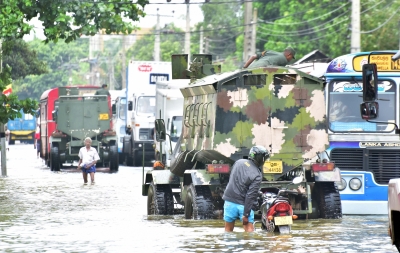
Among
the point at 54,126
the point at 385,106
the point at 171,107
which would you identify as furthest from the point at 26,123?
the point at 385,106

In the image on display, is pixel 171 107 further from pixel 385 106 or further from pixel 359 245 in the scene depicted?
pixel 359 245

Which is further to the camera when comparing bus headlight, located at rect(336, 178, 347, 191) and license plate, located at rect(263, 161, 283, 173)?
bus headlight, located at rect(336, 178, 347, 191)

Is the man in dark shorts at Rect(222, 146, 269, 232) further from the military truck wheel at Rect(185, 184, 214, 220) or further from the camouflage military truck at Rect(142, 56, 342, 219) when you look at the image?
the camouflage military truck at Rect(142, 56, 342, 219)

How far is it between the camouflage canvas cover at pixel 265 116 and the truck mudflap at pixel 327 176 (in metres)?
0.37

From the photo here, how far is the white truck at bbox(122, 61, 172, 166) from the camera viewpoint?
41125mm

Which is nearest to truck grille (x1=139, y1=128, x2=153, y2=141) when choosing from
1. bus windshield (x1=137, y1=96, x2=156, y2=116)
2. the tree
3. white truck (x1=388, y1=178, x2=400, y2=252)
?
bus windshield (x1=137, y1=96, x2=156, y2=116)

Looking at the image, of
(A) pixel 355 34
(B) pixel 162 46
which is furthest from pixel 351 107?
(B) pixel 162 46

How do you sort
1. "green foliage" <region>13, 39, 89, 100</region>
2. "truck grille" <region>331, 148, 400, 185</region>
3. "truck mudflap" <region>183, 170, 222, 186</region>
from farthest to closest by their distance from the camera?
"green foliage" <region>13, 39, 89, 100</region>
"truck grille" <region>331, 148, 400, 185</region>
"truck mudflap" <region>183, 170, 222, 186</region>

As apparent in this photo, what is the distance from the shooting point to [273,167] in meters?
17.5

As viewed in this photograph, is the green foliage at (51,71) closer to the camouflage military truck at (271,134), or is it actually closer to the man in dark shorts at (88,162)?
the man in dark shorts at (88,162)

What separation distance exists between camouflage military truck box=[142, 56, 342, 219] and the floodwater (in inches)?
19.2

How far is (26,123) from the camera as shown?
87.4 m

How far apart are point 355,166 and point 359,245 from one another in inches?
199

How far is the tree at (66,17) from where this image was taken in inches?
1049
